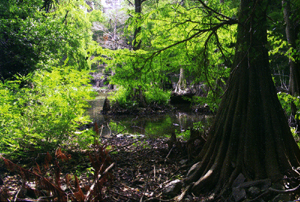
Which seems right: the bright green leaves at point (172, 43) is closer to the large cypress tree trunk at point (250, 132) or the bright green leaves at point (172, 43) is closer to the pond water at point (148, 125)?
the large cypress tree trunk at point (250, 132)

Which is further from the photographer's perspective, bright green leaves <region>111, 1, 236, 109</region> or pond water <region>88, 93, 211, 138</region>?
pond water <region>88, 93, 211, 138</region>

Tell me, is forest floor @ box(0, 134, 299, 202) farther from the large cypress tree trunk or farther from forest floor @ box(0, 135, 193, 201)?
the large cypress tree trunk

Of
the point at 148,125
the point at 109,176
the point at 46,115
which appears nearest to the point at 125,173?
the point at 109,176

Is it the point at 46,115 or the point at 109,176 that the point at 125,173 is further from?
the point at 46,115

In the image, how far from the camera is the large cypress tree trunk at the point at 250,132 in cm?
287

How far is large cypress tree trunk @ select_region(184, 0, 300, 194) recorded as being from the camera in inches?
113

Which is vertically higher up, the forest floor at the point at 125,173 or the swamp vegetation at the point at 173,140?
the swamp vegetation at the point at 173,140

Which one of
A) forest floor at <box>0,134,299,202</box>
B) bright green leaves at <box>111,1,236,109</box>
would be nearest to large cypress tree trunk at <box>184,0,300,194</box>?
forest floor at <box>0,134,299,202</box>

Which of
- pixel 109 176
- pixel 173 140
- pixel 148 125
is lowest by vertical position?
pixel 148 125

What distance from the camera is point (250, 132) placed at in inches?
120

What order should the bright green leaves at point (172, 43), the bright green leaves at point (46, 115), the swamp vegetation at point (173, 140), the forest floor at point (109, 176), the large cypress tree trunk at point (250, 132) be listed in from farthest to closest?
the bright green leaves at point (172, 43) < the bright green leaves at point (46, 115) < the large cypress tree trunk at point (250, 132) < the swamp vegetation at point (173, 140) < the forest floor at point (109, 176)

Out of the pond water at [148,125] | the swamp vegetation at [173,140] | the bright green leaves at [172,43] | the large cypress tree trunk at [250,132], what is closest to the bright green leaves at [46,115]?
the swamp vegetation at [173,140]

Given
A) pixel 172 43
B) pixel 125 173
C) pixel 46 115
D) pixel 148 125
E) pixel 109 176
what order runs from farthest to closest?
pixel 148 125 → pixel 172 43 → pixel 46 115 → pixel 125 173 → pixel 109 176

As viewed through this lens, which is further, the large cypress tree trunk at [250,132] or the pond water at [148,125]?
the pond water at [148,125]
